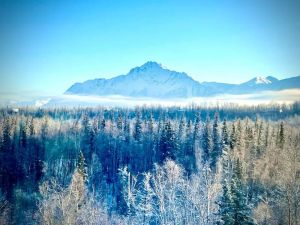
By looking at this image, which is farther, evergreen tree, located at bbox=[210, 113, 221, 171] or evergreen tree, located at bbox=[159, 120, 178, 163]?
evergreen tree, located at bbox=[159, 120, 178, 163]

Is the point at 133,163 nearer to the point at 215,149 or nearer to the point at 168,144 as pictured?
the point at 168,144

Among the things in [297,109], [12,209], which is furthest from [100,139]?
[297,109]

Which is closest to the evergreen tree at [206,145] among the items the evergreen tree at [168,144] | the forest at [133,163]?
the forest at [133,163]

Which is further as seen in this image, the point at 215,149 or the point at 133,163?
the point at 133,163

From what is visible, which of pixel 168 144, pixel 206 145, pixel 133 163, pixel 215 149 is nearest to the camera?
pixel 215 149

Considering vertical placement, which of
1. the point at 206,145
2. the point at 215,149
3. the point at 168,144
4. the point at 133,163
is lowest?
the point at 133,163

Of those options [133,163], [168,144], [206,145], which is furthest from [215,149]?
[133,163]

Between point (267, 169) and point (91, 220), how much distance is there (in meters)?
37.7

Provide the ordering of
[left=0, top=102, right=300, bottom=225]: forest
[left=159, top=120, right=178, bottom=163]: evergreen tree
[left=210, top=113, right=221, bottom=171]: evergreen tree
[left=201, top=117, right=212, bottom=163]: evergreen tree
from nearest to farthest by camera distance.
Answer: [left=0, top=102, right=300, bottom=225]: forest → [left=210, top=113, right=221, bottom=171]: evergreen tree → [left=201, top=117, right=212, bottom=163]: evergreen tree → [left=159, top=120, right=178, bottom=163]: evergreen tree

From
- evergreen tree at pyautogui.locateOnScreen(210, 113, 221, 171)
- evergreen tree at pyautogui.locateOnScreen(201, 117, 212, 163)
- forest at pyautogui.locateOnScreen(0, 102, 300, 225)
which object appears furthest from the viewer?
evergreen tree at pyautogui.locateOnScreen(201, 117, 212, 163)

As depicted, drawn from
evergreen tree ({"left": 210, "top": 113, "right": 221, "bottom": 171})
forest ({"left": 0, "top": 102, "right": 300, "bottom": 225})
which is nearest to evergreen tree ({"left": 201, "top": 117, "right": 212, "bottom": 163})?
forest ({"left": 0, "top": 102, "right": 300, "bottom": 225})

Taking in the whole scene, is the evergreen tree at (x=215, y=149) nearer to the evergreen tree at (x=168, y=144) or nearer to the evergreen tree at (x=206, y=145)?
the evergreen tree at (x=206, y=145)

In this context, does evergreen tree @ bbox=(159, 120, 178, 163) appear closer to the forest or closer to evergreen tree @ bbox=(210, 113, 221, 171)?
the forest

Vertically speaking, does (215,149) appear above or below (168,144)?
below
